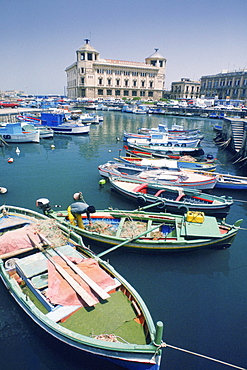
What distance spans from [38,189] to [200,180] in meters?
16.9

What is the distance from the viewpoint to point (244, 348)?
9.66m

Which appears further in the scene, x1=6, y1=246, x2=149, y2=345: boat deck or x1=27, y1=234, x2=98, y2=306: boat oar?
x1=27, y1=234, x2=98, y2=306: boat oar

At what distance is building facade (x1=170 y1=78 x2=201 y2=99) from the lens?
174250 mm

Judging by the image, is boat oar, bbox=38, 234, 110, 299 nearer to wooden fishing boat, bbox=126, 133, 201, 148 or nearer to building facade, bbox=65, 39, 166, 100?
wooden fishing boat, bbox=126, 133, 201, 148

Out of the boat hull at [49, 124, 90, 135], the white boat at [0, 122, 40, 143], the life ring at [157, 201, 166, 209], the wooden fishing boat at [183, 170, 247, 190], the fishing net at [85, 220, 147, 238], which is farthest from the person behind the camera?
the boat hull at [49, 124, 90, 135]

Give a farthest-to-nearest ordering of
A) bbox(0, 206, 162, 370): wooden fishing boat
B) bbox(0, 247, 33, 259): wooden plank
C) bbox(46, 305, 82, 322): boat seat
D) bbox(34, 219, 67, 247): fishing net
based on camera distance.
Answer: bbox(34, 219, 67, 247): fishing net → bbox(0, 247, 33, 259): wooden plank → bbox(46, 305, 82, 322): boat seat → bbox(0, 206, 162, 370): wooden fishing boat

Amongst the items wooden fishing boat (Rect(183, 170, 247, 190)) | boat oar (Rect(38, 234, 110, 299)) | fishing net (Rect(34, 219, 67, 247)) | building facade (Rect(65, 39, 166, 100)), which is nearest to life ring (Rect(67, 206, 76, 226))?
fishing net (Rect(34, 219, 67, 247))

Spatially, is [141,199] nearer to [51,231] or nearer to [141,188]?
[141,188]

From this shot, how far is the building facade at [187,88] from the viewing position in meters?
174

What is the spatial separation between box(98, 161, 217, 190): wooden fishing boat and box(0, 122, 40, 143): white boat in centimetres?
2653

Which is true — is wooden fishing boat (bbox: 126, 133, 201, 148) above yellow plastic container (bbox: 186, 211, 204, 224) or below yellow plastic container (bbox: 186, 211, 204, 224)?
above

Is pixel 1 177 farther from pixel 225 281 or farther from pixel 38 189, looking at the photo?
pixel 225 281

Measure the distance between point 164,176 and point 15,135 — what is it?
116 feet

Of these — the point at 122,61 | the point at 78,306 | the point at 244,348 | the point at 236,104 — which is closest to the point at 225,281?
the point at 244,348
